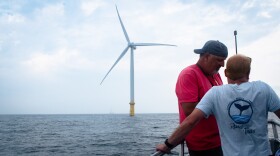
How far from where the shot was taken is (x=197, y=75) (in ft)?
11.2

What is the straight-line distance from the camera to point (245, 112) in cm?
248

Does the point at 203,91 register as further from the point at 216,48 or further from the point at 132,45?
the point at 132,45

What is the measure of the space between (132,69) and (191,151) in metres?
60.2

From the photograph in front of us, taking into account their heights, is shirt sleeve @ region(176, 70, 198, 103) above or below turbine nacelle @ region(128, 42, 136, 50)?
below

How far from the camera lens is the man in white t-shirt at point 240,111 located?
249 cm

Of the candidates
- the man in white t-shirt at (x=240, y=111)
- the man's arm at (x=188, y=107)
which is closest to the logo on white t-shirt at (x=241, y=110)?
the man in white t-shirt at (x=240, y=111)

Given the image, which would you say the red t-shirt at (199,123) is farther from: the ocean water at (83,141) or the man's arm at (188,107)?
the ocean water at (83,141)

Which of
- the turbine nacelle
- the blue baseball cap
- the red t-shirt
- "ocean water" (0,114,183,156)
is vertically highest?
the turbine nacelle

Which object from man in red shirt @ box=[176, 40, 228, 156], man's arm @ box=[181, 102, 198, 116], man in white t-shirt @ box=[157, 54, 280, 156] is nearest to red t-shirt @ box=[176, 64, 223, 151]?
man in red shirt @ box=[176, 40, 228, 156]

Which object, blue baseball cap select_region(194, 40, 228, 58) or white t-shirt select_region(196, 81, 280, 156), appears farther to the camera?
blue baseball cap select_region(194, 40, 228, 58)

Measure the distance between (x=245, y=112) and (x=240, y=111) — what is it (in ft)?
0.13

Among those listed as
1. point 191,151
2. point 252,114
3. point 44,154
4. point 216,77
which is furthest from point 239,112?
point 44,154

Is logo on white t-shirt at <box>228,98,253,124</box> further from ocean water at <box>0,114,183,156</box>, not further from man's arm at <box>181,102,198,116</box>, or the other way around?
ocean water at <box>0,114,183,156</box>

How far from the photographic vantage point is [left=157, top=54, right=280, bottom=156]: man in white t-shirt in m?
2.49
